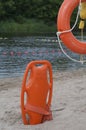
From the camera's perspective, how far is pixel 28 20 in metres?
67.9

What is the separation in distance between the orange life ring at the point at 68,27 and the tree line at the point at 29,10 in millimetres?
60807

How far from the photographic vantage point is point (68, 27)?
22.8ft

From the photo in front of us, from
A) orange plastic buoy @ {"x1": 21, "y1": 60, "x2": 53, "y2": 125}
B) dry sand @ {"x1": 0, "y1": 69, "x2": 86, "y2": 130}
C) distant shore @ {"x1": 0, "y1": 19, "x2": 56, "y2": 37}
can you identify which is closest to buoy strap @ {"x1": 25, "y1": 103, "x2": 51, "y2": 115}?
orange plastic buoy @ {"x1": 21, "y1": 60, "x2": 53, "y2": 125}

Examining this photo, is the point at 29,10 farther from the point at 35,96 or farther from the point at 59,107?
the point at 35,96

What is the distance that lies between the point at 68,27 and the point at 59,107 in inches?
70.8

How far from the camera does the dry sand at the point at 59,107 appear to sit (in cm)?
690

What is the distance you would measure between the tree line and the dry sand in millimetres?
57554

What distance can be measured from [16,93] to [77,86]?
1.43m

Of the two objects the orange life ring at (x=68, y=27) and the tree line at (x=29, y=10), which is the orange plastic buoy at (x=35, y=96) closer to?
the orange life ring at (x=68, y=27)

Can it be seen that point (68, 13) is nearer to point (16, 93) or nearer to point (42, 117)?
point (42, 117)

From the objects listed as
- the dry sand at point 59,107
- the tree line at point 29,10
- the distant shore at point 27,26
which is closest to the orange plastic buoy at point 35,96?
the dry sand at point 59,107

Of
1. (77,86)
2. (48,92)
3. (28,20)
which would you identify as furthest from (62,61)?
(28,20)

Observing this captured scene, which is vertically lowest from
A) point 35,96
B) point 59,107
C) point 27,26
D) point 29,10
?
point 29,10

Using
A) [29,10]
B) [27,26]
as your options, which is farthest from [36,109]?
[29,10]
